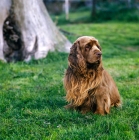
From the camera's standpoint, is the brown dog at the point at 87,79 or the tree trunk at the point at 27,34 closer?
the brown dog at the point at 87,79

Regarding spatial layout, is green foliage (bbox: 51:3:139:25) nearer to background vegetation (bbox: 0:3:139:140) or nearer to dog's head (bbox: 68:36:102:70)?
background vegetation (bbox: 0:3:139:140)

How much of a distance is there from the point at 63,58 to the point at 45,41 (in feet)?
2.52

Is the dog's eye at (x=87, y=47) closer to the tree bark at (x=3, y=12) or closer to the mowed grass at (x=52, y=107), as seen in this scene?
the mowed grass at (x=52, y=107)

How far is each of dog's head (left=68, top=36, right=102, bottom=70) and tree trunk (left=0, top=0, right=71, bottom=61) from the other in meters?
5.03

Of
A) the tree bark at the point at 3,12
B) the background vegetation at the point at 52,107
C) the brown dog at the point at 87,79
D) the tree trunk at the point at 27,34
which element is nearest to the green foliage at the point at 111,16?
the tree trunk at the point at 27,34

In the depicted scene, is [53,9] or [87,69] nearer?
[87,69]

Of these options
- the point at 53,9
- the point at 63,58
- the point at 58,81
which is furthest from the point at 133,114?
the point at 53,9

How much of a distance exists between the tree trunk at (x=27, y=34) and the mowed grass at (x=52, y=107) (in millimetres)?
407

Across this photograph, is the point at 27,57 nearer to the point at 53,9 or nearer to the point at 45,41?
the point at 45,41

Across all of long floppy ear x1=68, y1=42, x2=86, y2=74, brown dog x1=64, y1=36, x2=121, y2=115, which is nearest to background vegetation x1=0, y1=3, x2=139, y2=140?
brown dog x1=64, y1=36, x2=121, y2=115

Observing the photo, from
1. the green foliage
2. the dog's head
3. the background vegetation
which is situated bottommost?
the background vegetation

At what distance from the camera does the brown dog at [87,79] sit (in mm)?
5445

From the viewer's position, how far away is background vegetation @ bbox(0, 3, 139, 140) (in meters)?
4.85

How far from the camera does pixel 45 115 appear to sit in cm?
561
